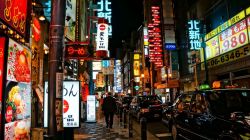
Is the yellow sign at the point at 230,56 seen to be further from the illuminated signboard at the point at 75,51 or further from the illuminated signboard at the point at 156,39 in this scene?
the illuminated signboard at the point at 156,39

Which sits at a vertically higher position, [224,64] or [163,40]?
[163,40]

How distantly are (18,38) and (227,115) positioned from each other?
536 cm

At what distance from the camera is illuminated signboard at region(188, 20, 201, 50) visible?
25.7m

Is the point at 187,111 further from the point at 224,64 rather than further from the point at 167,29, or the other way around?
the point at 167,29

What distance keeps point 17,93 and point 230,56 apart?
56.8ft

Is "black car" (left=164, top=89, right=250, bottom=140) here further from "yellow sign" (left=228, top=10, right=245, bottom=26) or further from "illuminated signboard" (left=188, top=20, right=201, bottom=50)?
"illuminated signboard" (left=188, top=20, right=201, bottom=50)

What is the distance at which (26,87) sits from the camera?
678 cm

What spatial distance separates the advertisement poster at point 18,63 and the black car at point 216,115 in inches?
184

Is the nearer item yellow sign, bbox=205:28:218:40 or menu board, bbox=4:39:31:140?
menu board, bbox=4:39:31:140

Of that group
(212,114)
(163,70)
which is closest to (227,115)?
(212,114)

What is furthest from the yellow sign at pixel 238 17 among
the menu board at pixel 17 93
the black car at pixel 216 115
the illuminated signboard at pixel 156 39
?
the illuminated signboard at pixel 156 39

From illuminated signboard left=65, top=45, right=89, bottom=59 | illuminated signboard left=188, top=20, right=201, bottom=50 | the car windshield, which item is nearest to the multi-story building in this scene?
illuminated signboard left=188, top=20, right=201, bottom=50

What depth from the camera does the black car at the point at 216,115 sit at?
6062 millimetres

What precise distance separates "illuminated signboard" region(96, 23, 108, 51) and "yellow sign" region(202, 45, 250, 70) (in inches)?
355
